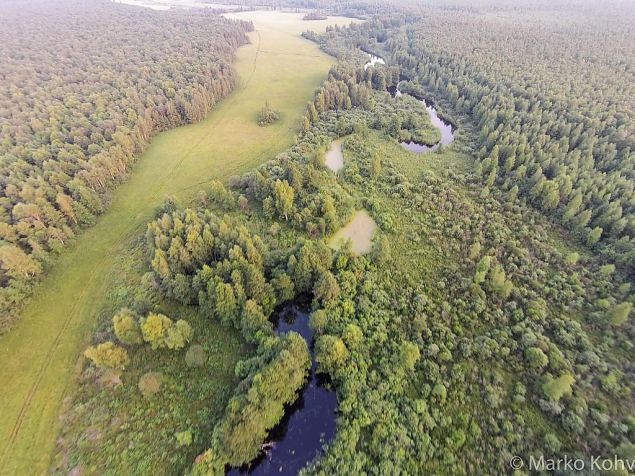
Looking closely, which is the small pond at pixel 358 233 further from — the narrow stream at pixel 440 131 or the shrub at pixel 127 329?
the narrow stream at pixel 440 131

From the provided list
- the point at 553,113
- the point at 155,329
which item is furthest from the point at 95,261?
the point at 553,113

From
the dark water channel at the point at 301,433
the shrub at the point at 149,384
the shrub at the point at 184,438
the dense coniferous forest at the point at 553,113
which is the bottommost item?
the dark water channel at the point at 301,433

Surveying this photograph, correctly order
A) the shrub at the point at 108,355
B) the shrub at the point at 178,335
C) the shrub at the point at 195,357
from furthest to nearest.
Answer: the shrub at the point at 178,335 < the shrub at the point at 195,357 < the shrub at the point at 108,355

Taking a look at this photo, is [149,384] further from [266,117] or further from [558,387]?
[266,117]

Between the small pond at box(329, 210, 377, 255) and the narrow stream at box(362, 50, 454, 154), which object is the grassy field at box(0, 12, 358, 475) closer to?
the small pond at box(329, 210, 377, 255)

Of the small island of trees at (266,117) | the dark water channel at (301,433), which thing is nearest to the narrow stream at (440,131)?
the small island of trees at (266,117)

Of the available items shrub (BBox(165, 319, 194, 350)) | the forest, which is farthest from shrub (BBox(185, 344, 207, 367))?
shrub (BBox(165, 319, 194, 350))

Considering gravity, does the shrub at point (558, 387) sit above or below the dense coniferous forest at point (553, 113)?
below
